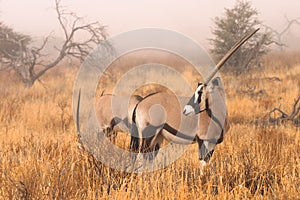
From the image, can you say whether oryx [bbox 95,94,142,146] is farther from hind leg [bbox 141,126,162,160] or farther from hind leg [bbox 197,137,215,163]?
hind leg [bbox 197,137,215,163]

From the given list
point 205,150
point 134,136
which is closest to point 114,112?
point 134,136

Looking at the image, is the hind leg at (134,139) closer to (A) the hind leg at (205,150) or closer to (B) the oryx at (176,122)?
(B) the oryx at (176,122)

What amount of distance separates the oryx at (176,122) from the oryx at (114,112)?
0.38 m

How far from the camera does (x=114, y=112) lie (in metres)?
3.97

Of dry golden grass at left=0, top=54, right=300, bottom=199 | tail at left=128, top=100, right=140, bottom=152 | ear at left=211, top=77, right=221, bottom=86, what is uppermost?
ear at left=211, top=77, right=221, bottom=86

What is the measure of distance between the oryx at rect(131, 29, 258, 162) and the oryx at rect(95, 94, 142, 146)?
1.24 feet

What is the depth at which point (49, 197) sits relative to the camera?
2.02 metres

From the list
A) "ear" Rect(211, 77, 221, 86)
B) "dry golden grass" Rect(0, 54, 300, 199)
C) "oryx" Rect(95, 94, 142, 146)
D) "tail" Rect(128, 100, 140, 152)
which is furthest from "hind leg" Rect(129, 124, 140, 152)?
"ear" Rect(211, 77, 221, 86)

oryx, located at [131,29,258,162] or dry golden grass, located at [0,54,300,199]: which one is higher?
oryx, located at [131,29,258,162]

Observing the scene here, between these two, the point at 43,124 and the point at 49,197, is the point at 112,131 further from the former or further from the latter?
the point at 43,124

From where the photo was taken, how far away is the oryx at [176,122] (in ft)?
10.7

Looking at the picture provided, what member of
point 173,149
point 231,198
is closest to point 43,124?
point 173,149

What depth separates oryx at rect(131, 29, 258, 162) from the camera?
3.27m

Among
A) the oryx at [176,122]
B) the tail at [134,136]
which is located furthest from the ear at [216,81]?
the tail at [134,136]
